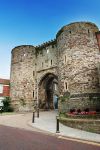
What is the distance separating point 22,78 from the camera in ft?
102

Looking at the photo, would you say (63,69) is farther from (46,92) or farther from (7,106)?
(7,106)

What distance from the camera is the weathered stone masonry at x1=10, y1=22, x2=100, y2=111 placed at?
2083 centimetres

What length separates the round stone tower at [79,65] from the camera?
20484 mm

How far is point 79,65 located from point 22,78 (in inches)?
515

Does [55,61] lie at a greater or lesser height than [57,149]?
greater

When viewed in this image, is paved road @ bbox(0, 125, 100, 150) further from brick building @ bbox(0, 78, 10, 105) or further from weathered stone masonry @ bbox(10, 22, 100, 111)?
brick building @ bbox(0, 78, 10, 105)

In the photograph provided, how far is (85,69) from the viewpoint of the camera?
69.9 feet

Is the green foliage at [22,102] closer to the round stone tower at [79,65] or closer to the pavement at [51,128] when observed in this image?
the round stone tower at [79,65]

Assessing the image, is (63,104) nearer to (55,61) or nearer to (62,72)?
(62,72)

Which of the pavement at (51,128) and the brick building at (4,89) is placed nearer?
the pavement at (51,128)

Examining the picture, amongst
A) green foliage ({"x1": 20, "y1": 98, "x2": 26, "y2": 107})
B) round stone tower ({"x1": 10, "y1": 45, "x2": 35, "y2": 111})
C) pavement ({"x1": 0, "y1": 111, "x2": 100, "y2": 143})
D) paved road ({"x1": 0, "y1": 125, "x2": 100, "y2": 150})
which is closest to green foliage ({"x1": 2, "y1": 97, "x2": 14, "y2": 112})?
round stone tower ({"x1": 10, "y1": 45, "x2": 35, "y2": 111})

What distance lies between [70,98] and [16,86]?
13.4 meters

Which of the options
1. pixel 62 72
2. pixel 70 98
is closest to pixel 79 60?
pixel 62 72

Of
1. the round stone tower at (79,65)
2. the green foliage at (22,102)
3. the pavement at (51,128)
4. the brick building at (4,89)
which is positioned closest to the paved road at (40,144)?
the pavement at (51,128)
